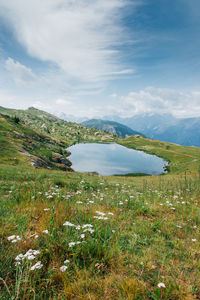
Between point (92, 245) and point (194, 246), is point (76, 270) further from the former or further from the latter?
point (194, 246)

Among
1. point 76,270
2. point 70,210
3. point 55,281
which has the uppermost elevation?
point 70,210

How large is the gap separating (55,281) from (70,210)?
8.16ft

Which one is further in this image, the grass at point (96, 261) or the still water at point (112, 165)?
the still water at point (112, 165)

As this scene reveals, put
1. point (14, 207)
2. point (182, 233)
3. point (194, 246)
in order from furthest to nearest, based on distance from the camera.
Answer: point (14, 207), point (182, 233), point (194, 246)

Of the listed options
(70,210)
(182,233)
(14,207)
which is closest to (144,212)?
(182,233)

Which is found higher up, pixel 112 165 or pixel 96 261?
pixel 112 165

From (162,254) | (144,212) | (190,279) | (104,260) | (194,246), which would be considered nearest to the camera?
(190,279)

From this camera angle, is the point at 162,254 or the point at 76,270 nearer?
the point at 76,270

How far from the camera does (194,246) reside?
182 inches

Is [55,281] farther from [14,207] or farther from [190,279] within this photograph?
[14,207]

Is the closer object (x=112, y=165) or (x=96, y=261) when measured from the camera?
(x=96, y=261)

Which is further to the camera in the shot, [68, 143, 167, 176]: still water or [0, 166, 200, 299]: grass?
[68, 143, 167, 176]: still water

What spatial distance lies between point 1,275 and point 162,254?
3.81 meters

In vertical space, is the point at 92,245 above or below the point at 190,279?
above
